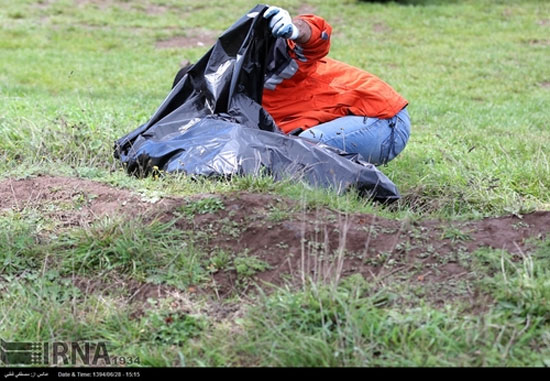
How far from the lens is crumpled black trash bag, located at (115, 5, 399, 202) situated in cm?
434

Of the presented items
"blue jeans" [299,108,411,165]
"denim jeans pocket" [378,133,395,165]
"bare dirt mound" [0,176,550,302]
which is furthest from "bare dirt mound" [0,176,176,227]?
"denim jeans pocket" [378,133,395,165]

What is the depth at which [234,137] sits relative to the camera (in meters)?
4.52

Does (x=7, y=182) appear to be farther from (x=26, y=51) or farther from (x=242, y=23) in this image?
(x=26, y=51)

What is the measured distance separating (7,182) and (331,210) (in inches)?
78.9

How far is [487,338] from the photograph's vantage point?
2.70 meters

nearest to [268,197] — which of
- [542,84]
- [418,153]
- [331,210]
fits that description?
[331,210]

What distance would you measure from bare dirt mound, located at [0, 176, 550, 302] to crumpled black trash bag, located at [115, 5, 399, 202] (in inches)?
20.4

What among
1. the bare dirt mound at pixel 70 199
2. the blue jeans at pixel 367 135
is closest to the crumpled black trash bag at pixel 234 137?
the blue jeans at pixel 367 135

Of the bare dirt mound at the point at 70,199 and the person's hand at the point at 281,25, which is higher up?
the person's hand at the point at 281,25

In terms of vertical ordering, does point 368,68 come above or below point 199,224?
below

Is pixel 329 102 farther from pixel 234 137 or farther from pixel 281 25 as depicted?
pixel 234 137

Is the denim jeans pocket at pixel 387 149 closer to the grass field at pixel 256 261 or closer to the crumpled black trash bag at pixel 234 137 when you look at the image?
the grass field at pixel 256 261

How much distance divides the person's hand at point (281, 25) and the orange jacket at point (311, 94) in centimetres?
24

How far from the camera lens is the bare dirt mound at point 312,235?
3.23 metres
